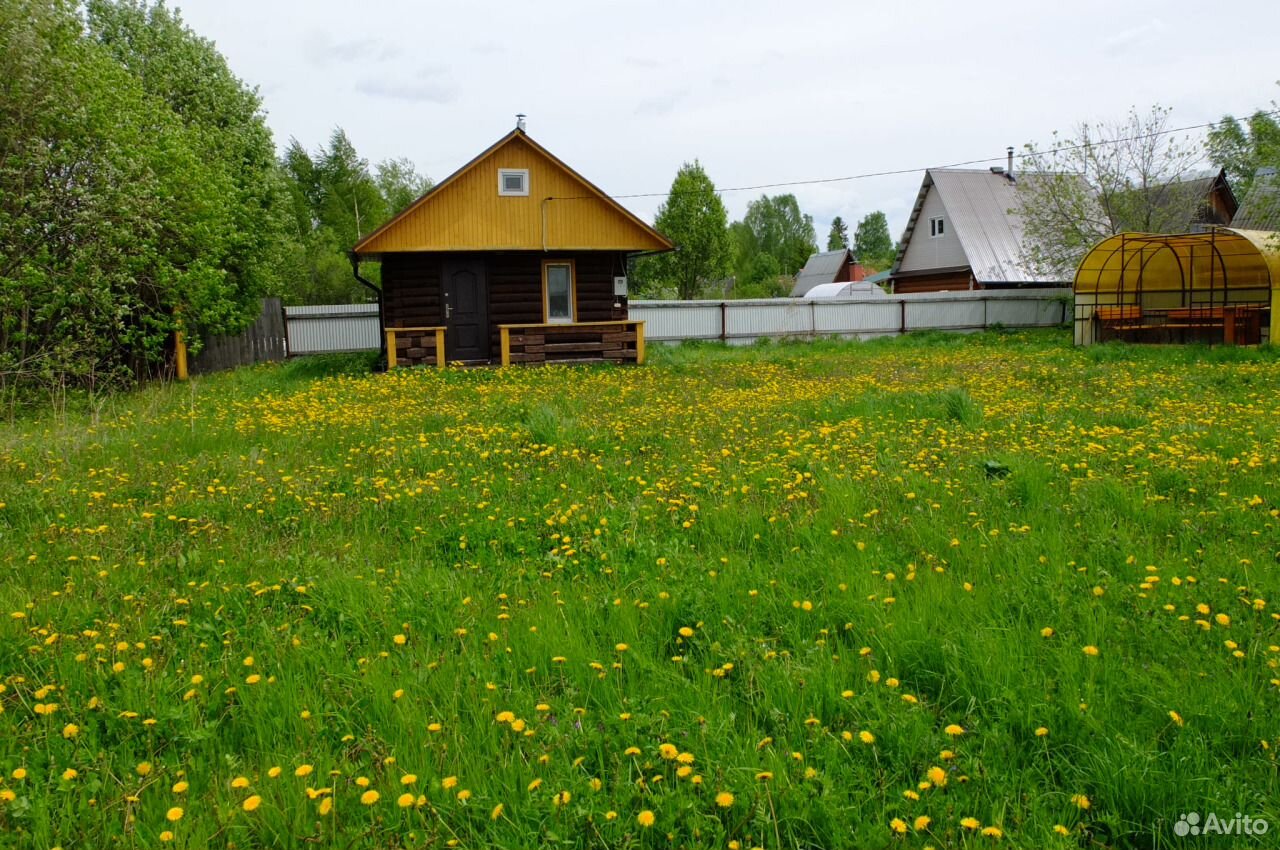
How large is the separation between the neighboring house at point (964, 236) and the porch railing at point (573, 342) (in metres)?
20.7

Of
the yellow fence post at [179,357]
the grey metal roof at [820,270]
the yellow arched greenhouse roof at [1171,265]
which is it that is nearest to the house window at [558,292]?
the yellow fence post at [179,357]

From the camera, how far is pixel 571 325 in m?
19.9

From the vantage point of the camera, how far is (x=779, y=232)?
91938mm

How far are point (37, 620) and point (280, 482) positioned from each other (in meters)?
2.79

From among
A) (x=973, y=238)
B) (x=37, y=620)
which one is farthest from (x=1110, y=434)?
(x=973, y=238)

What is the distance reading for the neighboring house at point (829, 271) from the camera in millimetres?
68688

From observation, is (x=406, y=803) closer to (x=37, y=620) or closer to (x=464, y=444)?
(x=37, y=620)

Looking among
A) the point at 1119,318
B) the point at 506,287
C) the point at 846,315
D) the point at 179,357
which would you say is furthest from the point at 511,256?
the point at 1119,318

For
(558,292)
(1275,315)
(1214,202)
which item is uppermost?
(1214,202)

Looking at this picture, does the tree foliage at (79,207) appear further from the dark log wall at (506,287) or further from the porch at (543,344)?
the dark log wall at (506,287)

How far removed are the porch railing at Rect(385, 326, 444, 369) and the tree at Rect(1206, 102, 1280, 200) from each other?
16.9m

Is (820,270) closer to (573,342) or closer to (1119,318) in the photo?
(1119,318)

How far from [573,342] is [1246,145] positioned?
21.2 metres

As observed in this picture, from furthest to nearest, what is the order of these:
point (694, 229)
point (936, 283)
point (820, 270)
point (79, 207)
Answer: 1. point (820, 270)
2. point (694, 229)
3. point (936, 283)
4. point (79, 207)
